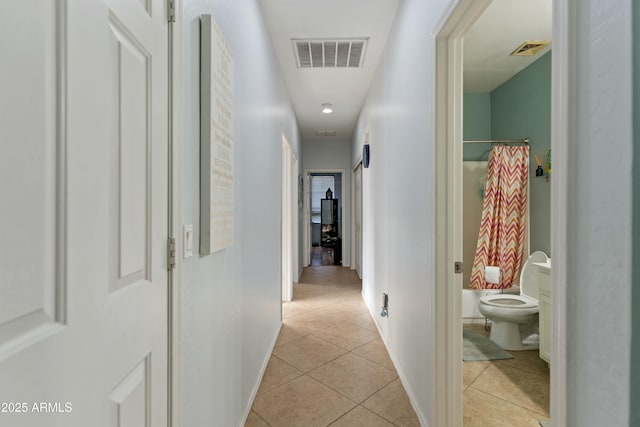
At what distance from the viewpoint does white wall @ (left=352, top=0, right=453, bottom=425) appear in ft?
5.70

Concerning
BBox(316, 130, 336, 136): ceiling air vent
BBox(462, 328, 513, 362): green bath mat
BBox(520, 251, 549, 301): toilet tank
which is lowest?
BBox(462, 328, 513, 362): green bath mat

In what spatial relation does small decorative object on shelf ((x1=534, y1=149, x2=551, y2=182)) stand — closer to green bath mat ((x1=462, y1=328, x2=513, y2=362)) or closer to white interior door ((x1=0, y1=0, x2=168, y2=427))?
green bath mat ((x1=462, y1=328, x2=513, y2=362))

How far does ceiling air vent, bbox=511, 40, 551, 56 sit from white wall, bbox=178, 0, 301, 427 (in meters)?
2.10

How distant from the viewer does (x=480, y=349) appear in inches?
110

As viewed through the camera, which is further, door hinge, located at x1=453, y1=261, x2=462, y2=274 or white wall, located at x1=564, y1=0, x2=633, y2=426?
door hinge, located at x1=453, y1=261, x2=462, y2=274

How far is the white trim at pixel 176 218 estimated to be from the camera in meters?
0.99

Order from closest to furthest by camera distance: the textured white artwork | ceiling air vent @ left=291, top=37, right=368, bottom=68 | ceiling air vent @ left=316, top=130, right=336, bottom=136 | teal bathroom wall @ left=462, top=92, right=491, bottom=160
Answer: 1. the textured white artwork
2. ceiling air vent @ left=291, top=37, right=368, bottom=68
3. teal bathroom wall @ left=462, top=92, right=491, bottom=160
4. ceiling air vent @ left=316, top=130, right=336, bottom=136

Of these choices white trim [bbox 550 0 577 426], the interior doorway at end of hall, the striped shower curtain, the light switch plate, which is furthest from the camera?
the interior doorway at end of hall

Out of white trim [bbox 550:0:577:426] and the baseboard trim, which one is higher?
white trim [bbox 550:0:577:426]

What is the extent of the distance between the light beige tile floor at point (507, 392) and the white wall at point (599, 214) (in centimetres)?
141

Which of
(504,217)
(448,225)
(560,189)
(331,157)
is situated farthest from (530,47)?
(331,157)

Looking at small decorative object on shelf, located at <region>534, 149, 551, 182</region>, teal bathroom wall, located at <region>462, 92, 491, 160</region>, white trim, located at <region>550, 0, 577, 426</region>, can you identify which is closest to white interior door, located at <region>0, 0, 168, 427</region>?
white trim, located at <region>550, 0, 577, 426</region>

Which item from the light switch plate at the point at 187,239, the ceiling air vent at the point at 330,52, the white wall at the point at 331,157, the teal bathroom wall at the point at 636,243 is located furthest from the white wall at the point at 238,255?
the white wall at the point at 331,157

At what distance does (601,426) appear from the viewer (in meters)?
0.68
